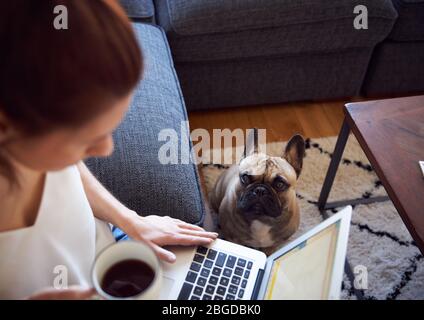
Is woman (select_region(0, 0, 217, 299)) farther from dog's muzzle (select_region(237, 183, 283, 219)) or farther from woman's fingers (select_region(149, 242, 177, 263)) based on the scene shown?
dog's muzzle (select_region(237, 183, 283, 219))

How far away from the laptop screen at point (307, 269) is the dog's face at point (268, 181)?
1.12 feet

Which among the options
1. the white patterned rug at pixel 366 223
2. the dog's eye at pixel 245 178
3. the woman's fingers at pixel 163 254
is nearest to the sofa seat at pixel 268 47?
the white patterned rug at pixel 366 223

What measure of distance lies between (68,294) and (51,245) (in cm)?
13

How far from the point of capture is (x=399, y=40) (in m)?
1.59

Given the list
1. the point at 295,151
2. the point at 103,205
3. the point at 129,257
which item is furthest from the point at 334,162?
the point at 129,257

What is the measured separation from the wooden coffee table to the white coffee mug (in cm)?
55

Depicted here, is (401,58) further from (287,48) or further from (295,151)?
(295,151)

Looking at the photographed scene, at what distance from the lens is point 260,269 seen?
30.6 inches

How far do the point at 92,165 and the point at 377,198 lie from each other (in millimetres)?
1000

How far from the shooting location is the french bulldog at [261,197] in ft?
3.57

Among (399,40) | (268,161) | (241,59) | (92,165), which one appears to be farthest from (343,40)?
(92,165)

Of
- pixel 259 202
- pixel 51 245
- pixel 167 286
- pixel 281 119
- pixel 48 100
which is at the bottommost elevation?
pixel 281 119

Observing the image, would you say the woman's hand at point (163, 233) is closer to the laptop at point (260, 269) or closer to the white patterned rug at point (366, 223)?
the laptop at point (260, 269)
